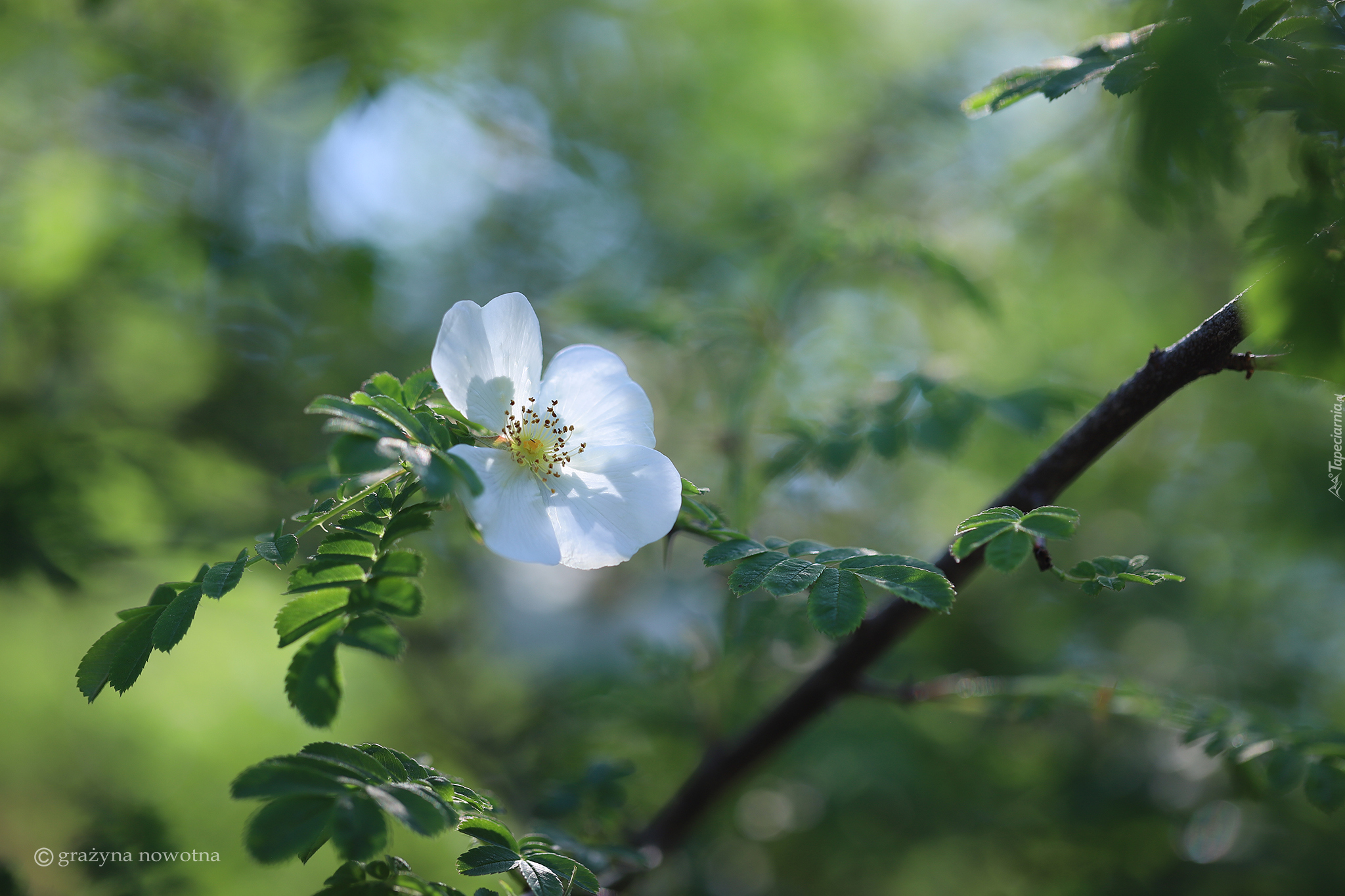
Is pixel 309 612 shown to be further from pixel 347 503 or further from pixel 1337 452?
pixel 1337 452

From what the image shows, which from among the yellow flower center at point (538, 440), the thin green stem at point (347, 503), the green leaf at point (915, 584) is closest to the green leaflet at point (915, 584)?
the green leaf at point (915, 584)

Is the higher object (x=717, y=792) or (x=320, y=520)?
(x=320, y=520)

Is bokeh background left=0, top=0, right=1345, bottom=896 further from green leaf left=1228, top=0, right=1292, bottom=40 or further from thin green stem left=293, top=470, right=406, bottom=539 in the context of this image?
thin green stem left=293, top=470, right=406, bottom=539

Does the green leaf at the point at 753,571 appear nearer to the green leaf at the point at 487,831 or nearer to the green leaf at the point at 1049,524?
the green leaf at the point at 1049,524

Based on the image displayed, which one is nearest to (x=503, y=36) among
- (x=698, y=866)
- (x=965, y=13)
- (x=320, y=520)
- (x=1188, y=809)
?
(x=965, y=13)

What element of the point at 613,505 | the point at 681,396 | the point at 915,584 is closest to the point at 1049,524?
the point at 915,584

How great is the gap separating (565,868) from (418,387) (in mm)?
611

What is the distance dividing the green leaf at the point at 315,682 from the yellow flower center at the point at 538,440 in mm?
340

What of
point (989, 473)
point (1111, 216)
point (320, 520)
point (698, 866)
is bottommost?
point (698, 866)

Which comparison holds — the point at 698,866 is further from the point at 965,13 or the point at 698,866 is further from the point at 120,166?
the point at 965,13

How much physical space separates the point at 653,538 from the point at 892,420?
78 centimetres

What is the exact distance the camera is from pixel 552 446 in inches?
39.4

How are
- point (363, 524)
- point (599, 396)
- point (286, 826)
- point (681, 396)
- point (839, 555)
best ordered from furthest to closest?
1. point (681, 396)
2. point (599, 396)
3. point (839, 555)
4. point (363, 524)
5. point (286, 826)

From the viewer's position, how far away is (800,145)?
3.02m
